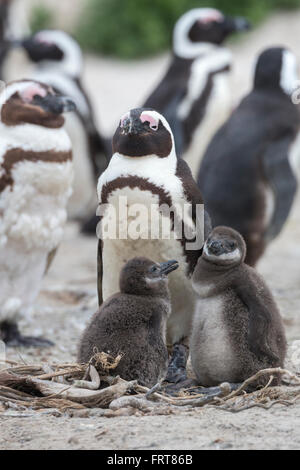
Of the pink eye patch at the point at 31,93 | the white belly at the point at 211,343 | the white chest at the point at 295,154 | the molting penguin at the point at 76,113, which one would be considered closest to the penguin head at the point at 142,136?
the white belly at the point at 211,343

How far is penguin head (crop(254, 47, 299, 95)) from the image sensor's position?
6.71 m

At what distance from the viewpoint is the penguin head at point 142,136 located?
4191mm

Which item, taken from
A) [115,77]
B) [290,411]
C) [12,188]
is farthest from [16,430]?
[115,77]

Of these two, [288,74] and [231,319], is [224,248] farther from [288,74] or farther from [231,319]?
[288,74]

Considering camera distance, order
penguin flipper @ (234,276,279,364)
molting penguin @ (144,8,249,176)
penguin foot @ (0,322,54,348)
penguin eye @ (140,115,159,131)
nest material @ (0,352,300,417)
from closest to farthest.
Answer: nest material @ (0,352,300,417) → penguin flipper @ (234,276,279,364) → penguin eye @ (140,115,159,131) → penguin foot @ (0,322,54,348) → molting penguin @ (144,8,249,176)

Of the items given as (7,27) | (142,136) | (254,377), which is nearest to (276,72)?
(142,136)

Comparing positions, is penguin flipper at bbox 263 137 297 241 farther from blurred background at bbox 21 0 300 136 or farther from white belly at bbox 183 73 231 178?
blurred background at bbox 21 0 300 136

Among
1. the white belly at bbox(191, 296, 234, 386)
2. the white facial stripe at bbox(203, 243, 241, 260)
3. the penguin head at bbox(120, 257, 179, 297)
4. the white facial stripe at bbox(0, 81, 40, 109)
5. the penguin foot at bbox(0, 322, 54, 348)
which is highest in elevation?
the white facial stripe at bbox(0, 81, 40, 109)

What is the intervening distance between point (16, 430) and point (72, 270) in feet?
14.3

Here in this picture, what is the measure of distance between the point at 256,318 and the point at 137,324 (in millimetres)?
463

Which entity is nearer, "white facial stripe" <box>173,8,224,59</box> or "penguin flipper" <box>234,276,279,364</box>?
"penguin flipper" <box>234,276,279,364</box>

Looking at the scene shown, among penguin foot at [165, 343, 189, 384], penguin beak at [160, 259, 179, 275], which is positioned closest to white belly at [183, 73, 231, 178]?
penguin foot at [165, 343, 189, 384]

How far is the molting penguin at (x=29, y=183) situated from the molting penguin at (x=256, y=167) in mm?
1546

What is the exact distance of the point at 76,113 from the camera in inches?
348
